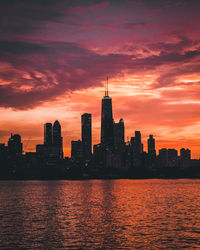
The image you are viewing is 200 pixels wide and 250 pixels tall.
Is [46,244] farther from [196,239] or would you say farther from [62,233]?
[196,239]

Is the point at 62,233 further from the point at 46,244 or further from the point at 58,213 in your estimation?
the point at 58,213

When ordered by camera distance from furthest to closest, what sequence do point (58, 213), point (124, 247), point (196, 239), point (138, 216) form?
1. point (58, 213)
2. point (138, 216)
3. point (196, 239)
4. point (124, 247)

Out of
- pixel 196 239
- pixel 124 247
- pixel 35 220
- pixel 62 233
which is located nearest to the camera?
pixel 124 247

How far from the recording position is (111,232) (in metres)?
66.9

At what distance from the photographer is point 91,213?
3816 inches

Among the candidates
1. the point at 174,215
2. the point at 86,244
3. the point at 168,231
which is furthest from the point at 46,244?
the point at 174,215

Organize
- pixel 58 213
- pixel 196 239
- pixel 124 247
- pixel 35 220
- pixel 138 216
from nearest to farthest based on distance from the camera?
1. pixel 124 247
2. pixel 196 239
3. pixel 35 220
4. pixel 138 216
5. pixel 58 213

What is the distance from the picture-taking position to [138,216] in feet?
292

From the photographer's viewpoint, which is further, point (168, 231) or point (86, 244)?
point (168, 231)

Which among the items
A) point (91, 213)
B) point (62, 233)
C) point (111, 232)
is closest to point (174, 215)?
point (91, 213)

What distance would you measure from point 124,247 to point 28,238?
58.1 feet

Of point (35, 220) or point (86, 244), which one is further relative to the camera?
point (35, 220)

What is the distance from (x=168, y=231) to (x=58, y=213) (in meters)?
38.5

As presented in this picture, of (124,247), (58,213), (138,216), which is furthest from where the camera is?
(58,213)
